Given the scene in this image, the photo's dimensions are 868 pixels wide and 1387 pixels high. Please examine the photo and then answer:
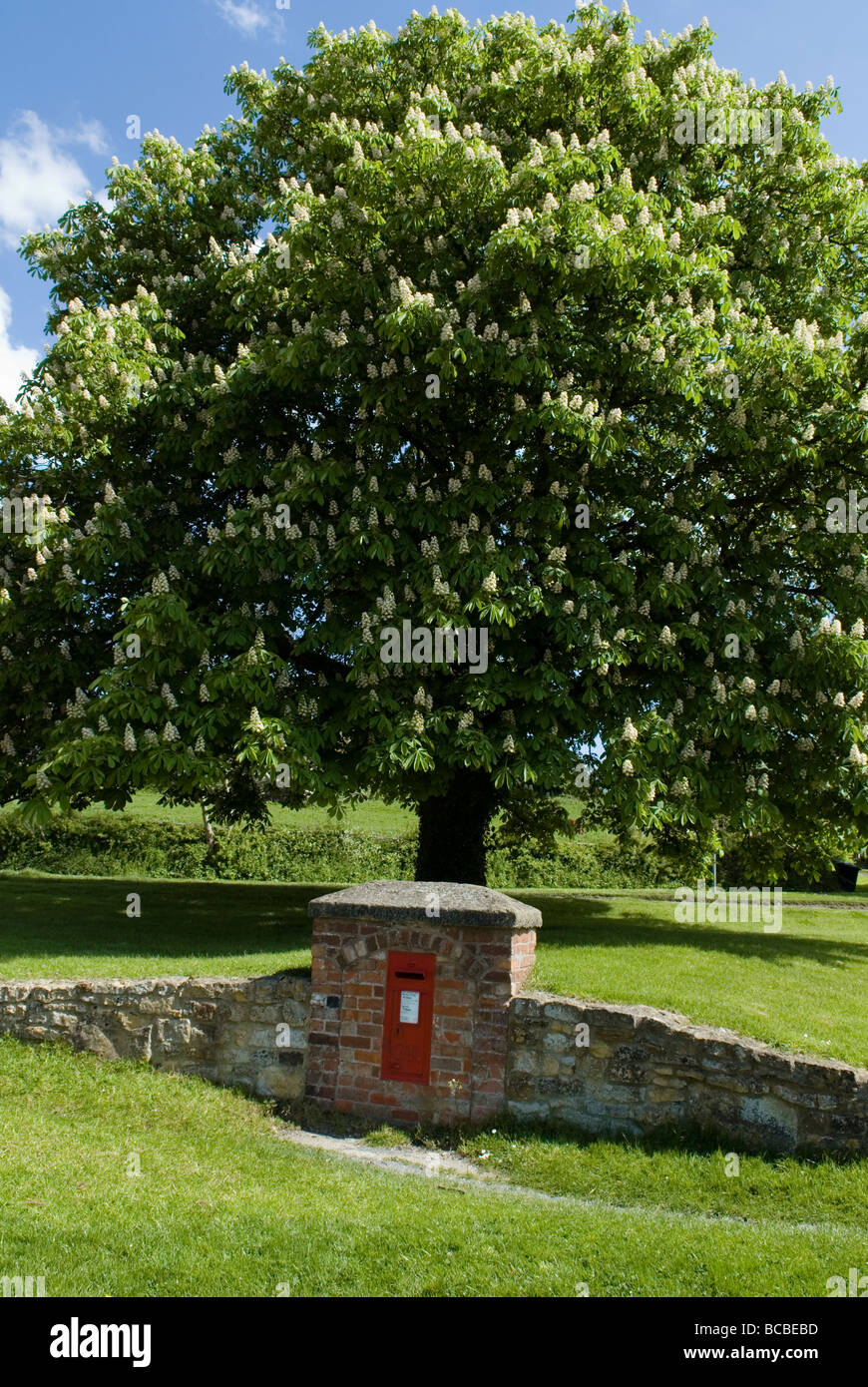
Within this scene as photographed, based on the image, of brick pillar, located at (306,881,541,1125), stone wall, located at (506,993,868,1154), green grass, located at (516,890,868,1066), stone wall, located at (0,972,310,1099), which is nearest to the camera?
stone wall, located at (506,993,868,1154)

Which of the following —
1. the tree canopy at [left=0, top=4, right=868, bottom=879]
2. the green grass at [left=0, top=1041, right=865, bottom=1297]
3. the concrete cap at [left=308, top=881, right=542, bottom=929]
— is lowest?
the green grass at [left=0, top=1041, right=865, bottom=1297]

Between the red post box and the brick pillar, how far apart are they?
0.01 m

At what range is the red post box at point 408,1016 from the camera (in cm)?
898

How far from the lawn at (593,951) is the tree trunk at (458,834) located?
59.9 inches

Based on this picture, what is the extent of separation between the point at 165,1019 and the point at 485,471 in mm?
7141

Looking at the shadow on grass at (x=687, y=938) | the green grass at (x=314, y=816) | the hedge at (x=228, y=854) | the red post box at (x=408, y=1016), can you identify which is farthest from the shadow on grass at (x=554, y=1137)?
the green grass at (x=314, y=816)

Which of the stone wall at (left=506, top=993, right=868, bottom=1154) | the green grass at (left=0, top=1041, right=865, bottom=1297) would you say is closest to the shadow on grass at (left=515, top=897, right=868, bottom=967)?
the stone wall at (left=506, top=993, right=868, bottom=1154)

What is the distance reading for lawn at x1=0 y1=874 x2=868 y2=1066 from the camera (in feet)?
30.2

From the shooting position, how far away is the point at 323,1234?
5.92m

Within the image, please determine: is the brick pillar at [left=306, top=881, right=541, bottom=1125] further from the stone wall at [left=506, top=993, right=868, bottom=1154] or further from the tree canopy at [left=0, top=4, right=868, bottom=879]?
the tree canopy at [left=0, top=4, right=868, bottom=879]

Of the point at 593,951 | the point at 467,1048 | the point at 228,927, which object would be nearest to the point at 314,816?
the point at 228,927

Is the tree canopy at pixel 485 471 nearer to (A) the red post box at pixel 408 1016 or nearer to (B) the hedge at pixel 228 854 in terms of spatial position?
(A) the red post box at pixel 408 1016

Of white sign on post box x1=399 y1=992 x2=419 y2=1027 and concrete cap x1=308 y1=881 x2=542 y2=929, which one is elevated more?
concrete cap x1=308 y1=881 x2=542 y2=929

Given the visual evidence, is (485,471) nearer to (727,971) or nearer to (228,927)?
(727,971)
